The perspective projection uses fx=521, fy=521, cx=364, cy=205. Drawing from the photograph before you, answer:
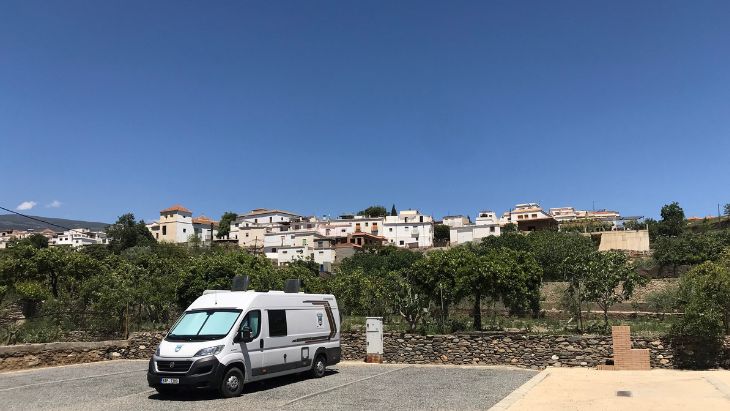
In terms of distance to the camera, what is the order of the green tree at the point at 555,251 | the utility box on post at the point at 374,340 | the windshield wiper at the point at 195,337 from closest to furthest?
the windshield wiper at the point at 195,337, the utility box on post at the point at 374,340, the green tree at the point at 555,251

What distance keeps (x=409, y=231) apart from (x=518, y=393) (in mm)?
97839

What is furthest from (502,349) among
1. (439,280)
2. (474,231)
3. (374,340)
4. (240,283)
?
(474,231)

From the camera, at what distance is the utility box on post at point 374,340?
1686 centimetres

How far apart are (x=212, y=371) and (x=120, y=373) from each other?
6.24 m

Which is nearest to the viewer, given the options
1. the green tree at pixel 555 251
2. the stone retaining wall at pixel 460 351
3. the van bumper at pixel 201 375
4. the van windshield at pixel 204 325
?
the van bumper at pixel 201 375

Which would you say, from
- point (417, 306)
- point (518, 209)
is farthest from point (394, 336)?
point (518, 209)

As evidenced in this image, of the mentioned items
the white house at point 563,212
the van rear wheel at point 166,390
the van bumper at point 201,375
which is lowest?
the van rear wheel at point 166,390

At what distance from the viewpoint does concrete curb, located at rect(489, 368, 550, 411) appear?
8680 mm

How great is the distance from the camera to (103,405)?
9469 mm

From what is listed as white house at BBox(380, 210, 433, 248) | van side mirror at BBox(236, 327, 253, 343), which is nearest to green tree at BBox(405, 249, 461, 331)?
van side mirror at BBox(236, 327, 253, 343)

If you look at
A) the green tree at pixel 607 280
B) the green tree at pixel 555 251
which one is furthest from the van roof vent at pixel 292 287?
the green tree at pixel 555 251

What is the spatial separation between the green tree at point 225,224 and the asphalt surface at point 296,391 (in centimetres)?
11636

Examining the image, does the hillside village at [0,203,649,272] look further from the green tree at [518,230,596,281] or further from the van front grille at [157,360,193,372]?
the van front grille at [157,360,193,372]

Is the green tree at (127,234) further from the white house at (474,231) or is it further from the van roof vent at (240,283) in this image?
the van roof vent at (240,283)
